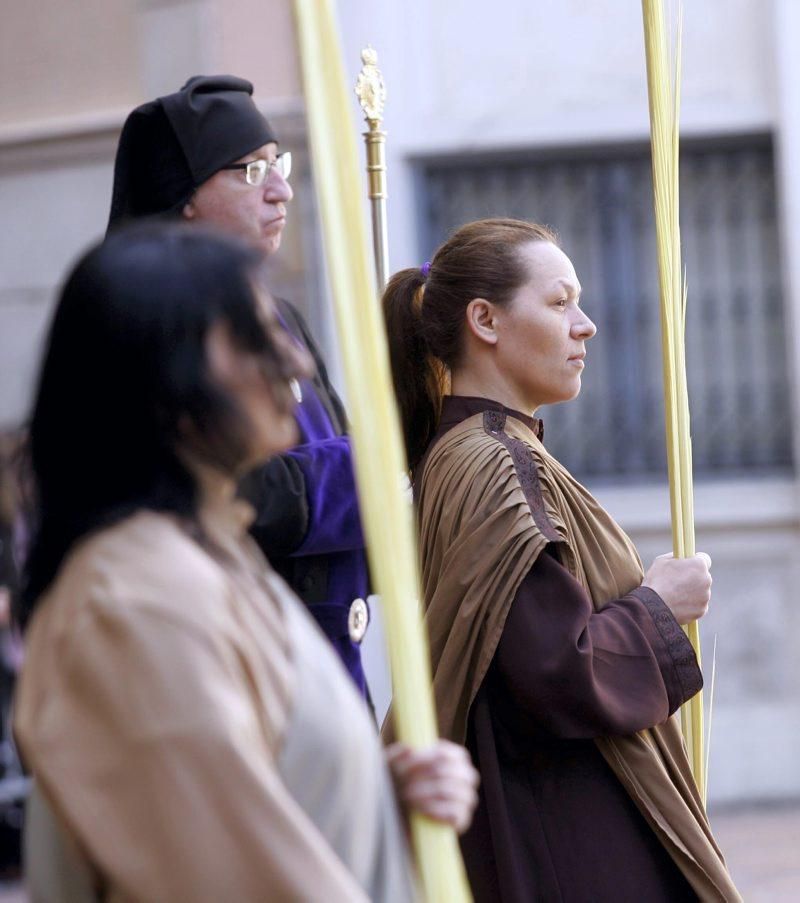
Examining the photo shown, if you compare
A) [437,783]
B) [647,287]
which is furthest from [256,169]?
[647,287]

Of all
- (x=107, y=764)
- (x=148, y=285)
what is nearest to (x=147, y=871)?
(x=107, y=764)

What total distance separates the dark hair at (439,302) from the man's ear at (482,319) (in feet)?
0.04

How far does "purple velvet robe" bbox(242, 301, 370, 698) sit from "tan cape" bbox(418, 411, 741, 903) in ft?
0.47

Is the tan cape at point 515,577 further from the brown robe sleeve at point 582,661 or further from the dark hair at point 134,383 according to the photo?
the dark hair at point 134,383

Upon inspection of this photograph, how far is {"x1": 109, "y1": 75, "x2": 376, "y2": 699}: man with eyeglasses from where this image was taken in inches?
102

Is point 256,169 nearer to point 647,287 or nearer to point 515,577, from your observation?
point 515,577

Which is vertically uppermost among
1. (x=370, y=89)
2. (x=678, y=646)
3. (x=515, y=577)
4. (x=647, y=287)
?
(x=370, y=89)

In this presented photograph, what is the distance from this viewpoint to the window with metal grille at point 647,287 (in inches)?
266

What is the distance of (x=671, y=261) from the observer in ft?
8.60

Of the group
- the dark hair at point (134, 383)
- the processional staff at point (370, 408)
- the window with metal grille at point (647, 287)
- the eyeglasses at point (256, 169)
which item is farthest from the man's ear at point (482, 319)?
the window with metal grille at point (647, 287)

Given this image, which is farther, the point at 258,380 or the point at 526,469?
the point at 526,469

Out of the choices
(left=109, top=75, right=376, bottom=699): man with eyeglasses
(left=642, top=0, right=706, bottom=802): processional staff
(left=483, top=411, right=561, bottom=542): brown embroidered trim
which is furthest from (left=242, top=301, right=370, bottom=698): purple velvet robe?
(left=642, top=0, right=706, bottom=802): processional staff

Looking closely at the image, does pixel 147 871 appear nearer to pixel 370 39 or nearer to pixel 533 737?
pixel 533 737

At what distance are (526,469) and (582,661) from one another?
331mm
